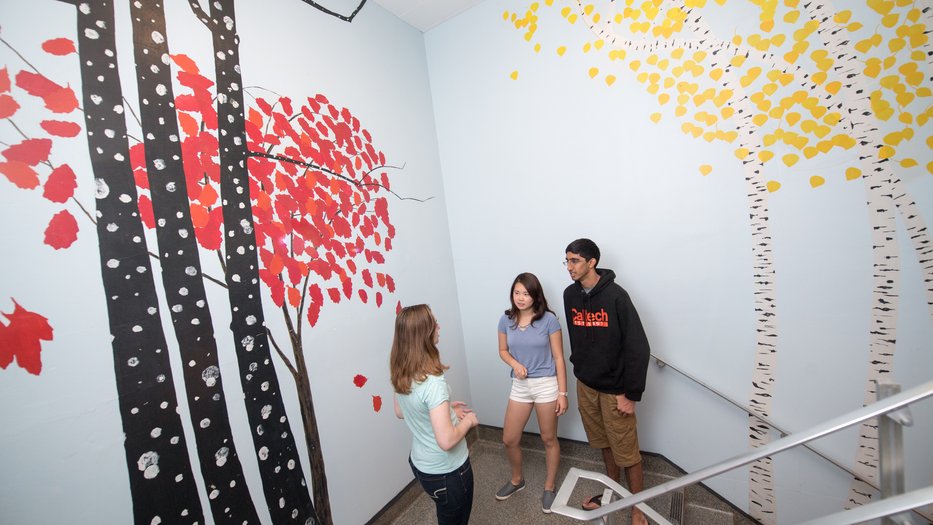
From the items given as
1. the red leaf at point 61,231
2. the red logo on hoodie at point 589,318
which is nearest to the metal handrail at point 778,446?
the red logo on hoodie at point 589,318

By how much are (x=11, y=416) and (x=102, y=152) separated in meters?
0.95

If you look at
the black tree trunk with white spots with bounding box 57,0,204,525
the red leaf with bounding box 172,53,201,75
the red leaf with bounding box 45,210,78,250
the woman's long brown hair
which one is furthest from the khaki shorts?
the red leaf with bounding box 172,53,201,75

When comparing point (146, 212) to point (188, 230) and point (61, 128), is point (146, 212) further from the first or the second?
point (61, 128)

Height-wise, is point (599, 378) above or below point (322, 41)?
below

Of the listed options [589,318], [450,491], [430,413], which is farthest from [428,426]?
[589,318]

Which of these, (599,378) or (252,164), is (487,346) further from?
(252,164)

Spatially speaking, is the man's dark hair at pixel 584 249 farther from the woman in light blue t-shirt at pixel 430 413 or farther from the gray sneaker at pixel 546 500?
the gray sneaker at pixel 546 500

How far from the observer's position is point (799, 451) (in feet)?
7.07

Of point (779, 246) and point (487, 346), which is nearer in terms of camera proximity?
point (779, 246)

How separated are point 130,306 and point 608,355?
2.38m

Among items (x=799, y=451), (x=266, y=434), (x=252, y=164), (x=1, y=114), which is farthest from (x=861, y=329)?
(x=1, y=114)

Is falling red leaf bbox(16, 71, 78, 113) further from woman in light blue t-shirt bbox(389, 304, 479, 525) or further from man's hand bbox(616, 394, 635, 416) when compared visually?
man's hand bbox(616, 394, 635, 416)

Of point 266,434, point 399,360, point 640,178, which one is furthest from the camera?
point 640,178

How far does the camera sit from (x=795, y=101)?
6.80 feet
